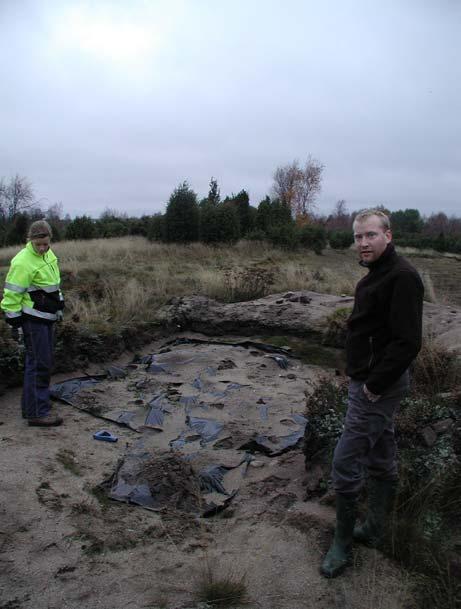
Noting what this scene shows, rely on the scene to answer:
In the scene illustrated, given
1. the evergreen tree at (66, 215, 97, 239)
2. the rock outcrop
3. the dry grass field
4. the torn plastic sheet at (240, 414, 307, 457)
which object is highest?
the evergreen tree at (66, 215, 97, 239)

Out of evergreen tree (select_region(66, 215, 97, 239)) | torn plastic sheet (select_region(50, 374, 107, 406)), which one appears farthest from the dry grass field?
evergreen tree (select_region(66, 215, 97, 239))

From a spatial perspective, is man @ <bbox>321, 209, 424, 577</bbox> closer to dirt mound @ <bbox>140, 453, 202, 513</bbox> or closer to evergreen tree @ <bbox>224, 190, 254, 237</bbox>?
dirt mound @ <bbox>140, 453, 202, 513</bbox>

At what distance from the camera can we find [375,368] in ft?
8.67

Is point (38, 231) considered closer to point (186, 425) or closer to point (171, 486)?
point (186, 425)

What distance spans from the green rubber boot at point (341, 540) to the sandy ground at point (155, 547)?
2.2 inches

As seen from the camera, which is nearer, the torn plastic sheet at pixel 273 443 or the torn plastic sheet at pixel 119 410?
the torn plastic sheet at pixel 273 443

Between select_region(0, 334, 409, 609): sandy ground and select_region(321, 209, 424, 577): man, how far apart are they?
22 cm

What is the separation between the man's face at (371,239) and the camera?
8.85ft

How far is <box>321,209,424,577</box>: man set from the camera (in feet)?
8.36

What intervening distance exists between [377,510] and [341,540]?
271mm

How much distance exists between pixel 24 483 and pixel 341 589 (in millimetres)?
2336

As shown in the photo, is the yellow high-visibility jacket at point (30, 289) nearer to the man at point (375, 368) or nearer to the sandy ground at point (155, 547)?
the sandy ground at point (155, 547)

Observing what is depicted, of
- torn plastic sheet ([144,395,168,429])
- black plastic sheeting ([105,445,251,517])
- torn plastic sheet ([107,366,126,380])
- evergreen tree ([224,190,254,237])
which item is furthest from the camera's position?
evergreen tree ([224,190,254,237])

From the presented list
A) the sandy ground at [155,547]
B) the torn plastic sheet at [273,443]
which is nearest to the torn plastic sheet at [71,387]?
the sandy ground at [155,547]
